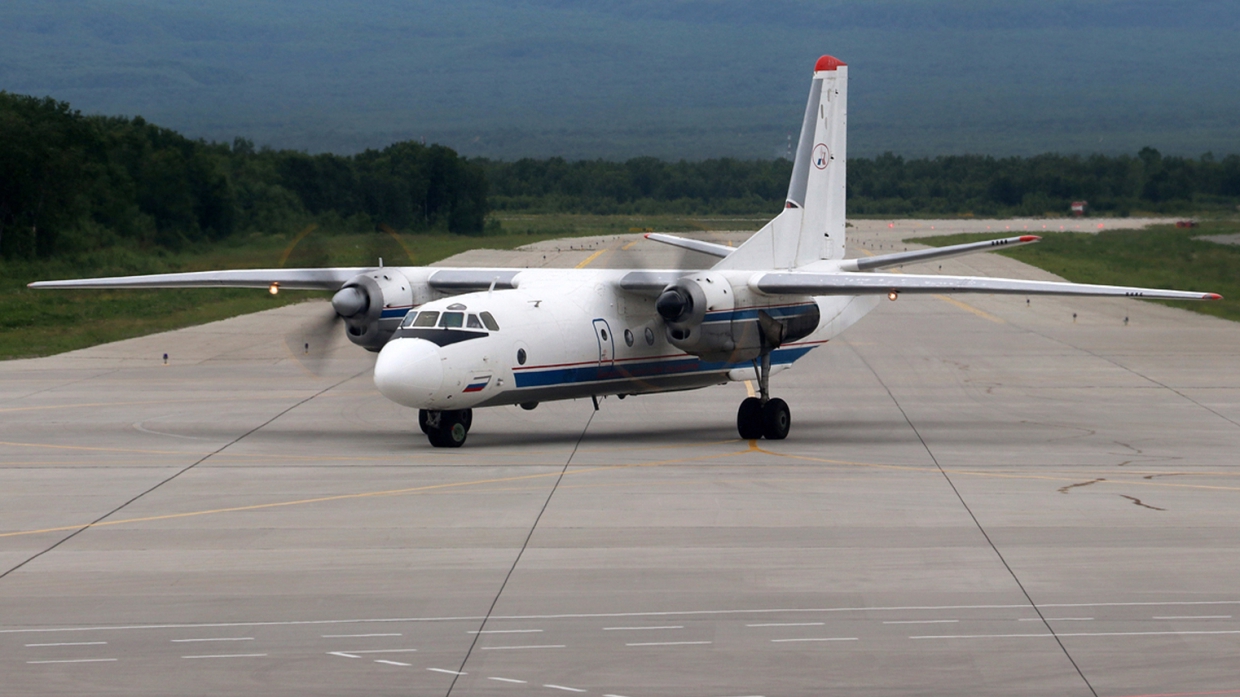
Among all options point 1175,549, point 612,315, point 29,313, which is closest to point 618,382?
point 612,315

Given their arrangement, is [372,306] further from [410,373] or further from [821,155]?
[821,155]

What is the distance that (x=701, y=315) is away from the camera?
2264 cm

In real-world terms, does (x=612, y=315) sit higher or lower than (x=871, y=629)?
higher

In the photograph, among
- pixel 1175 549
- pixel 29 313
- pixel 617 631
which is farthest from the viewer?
pixel 29 313

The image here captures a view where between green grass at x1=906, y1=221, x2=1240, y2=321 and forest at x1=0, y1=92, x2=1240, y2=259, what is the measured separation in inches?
Result: 409

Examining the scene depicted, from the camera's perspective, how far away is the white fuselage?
21.0 meters

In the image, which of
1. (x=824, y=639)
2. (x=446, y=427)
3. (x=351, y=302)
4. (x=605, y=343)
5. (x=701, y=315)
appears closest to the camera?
(x=824, y=639)

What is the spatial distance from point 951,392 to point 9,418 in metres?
20.3

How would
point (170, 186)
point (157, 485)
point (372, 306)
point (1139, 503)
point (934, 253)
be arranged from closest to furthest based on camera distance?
point (1139, 503) → point (157, 485) → point (934, 253) → point (372, 306) → point (170, 186)

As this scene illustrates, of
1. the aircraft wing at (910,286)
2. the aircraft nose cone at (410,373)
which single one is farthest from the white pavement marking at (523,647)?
the aircraft wing at (910,286)

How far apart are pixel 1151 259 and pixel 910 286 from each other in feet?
172

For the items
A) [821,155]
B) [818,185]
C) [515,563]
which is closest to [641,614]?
[515,563]

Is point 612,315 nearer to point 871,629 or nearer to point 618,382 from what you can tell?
point 618,382

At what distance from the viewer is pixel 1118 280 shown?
59.8 m
